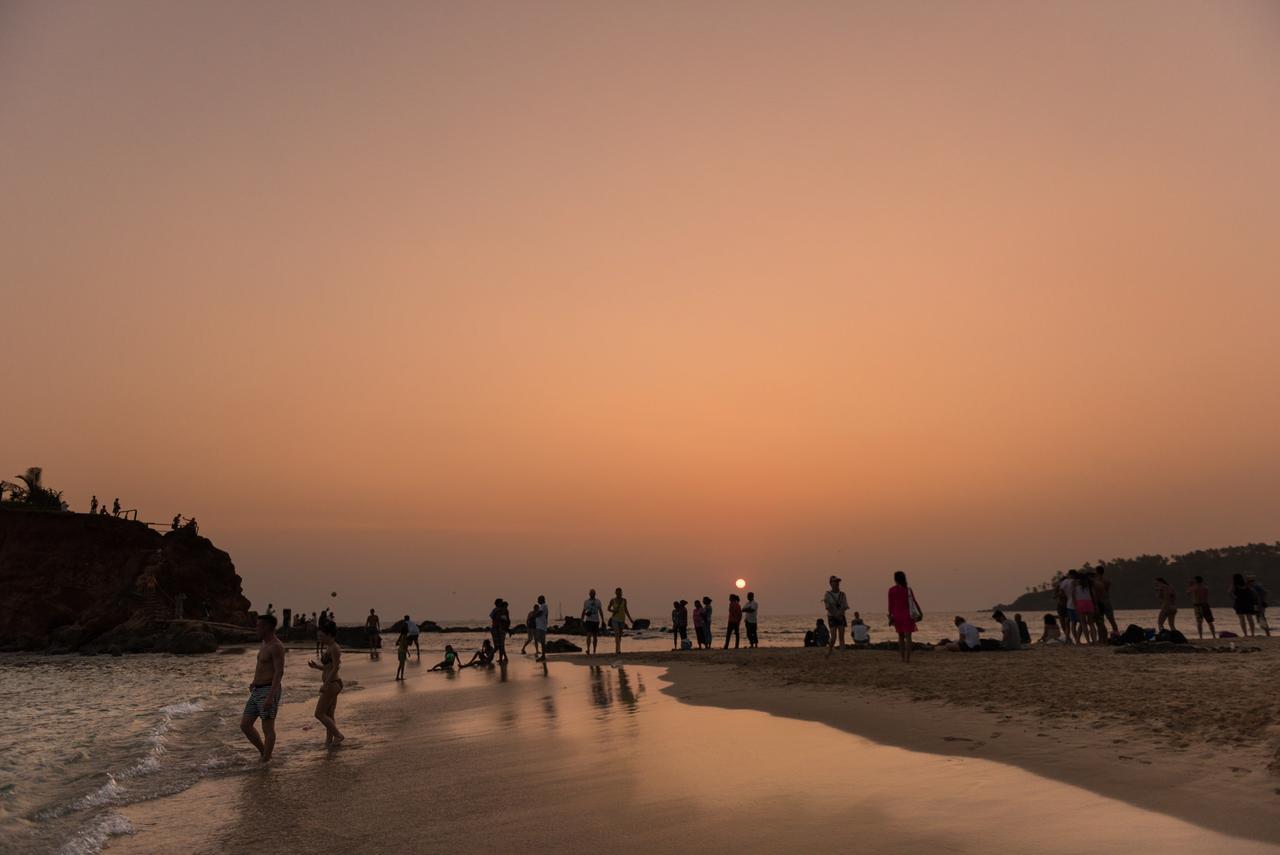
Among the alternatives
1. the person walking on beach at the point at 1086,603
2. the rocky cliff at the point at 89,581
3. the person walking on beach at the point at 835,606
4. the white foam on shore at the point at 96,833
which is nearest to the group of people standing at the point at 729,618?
the person walking on beach at the point at 835,606

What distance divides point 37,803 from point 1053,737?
1282 cm

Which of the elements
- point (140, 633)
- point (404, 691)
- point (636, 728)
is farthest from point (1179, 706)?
point (140, 633)

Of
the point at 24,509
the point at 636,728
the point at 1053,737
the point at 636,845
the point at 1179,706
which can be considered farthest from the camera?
the point at 24,509

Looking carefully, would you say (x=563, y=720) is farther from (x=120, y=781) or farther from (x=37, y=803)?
(x=37, y=803)

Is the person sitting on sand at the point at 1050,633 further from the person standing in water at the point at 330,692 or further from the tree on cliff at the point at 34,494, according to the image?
the tree on cliff at the point at 34,494

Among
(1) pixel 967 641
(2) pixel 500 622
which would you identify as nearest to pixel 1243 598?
(1) pixel 967 641

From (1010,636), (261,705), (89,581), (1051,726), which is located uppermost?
(89,581)

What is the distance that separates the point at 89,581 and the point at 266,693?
80.1 metres

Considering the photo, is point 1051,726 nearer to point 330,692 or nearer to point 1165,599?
point 330,692

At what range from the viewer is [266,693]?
36.9ft

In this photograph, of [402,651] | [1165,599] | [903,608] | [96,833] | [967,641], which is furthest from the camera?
[402,651]

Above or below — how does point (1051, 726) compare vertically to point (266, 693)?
below

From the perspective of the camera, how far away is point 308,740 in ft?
43.2

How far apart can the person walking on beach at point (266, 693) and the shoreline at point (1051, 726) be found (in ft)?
24.6
